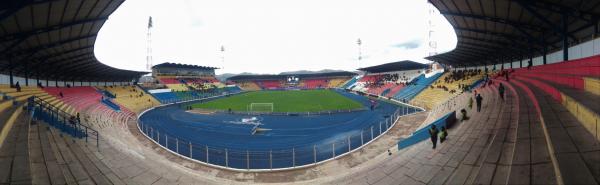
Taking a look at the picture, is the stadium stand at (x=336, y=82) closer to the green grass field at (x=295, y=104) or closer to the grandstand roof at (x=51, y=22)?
the green grass field at (x=295, y=104)

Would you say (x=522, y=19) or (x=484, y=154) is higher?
(x=522, y=19)

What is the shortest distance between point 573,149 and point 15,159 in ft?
44.6

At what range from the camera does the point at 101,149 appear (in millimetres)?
12000

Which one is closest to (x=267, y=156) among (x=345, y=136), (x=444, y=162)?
(x=345, y=136)

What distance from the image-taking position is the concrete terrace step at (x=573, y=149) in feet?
14.5

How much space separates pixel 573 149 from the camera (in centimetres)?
551

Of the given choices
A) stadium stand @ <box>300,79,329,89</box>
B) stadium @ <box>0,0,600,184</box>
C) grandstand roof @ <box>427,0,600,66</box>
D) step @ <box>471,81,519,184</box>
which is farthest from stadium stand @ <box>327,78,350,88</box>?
step @ <box>471,81,519,184</box>

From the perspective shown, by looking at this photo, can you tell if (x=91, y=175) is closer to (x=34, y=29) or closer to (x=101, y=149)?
(x=101, y=149)

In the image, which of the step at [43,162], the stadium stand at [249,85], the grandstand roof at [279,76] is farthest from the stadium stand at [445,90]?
the stadium stand at [249,85]

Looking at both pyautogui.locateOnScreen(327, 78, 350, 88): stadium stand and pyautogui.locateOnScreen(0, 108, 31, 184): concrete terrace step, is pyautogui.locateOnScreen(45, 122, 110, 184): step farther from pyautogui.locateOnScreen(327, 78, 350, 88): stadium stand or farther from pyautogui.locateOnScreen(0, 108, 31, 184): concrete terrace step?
pyautogui.locateOnScreen(327, 78, 350, 88): stadium stand

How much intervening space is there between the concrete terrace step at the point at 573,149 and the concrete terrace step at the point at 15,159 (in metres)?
10.9

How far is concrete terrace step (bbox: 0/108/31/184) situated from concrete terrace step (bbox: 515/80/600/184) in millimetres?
10898

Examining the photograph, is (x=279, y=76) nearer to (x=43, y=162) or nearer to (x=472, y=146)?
(x=472, y=146)

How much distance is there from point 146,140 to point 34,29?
10.0m
